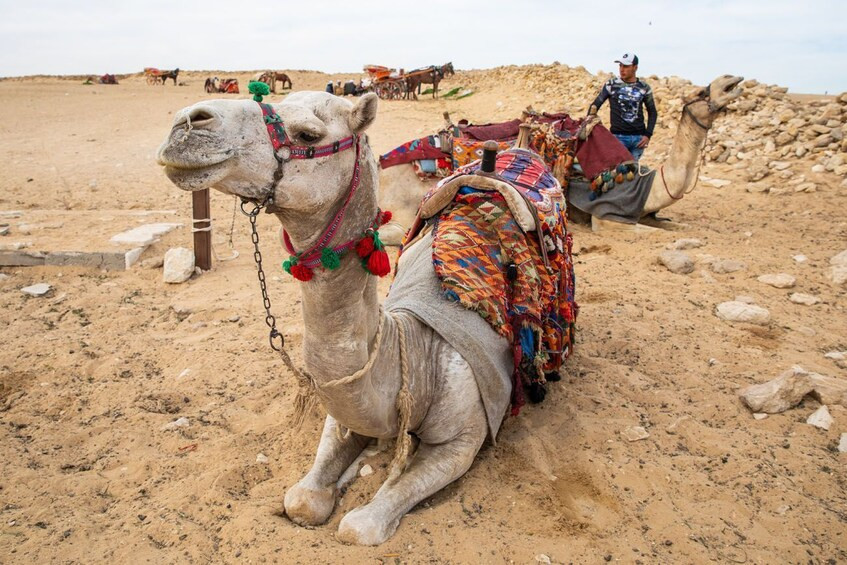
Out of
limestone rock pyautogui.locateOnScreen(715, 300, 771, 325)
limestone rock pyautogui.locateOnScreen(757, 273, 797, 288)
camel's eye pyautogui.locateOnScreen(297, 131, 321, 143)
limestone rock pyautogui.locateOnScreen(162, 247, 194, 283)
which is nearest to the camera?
camel's eye pyautogui.locateOnScreen(297, 131, 321, 143)

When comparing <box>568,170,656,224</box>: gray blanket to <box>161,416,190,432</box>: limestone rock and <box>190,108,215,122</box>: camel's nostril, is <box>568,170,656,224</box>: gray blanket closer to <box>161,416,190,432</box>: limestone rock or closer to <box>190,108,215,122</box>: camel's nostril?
<box>161,416,190,432</box>: limestone rock

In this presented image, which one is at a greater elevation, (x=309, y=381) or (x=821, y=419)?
(x=309, y=381)

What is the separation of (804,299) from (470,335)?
3.66m

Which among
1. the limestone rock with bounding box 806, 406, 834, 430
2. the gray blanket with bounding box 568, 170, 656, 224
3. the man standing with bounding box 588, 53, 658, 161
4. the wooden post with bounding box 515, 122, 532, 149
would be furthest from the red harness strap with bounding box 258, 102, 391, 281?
the man standing with bounding box 588, 53, 658, 161

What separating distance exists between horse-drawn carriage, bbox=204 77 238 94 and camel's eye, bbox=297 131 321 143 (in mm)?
27784

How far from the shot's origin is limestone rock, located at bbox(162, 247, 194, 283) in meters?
5.68

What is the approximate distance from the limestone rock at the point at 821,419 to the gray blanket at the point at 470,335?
5.65ft

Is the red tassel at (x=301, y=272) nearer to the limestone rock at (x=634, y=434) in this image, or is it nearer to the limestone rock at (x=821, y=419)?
the limestone rock at (x=634, y=434)

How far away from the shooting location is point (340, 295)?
2303 mm

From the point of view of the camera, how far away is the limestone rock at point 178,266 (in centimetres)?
568

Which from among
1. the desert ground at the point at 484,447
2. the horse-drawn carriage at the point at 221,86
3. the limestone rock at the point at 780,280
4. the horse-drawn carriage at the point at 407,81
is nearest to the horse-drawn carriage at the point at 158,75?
the horse-drawn carriage at the point at 221,86

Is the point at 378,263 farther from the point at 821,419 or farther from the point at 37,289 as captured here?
the point at 37,289

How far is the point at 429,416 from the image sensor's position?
2.97m

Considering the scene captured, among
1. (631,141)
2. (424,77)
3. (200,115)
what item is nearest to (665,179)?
(631,141)
